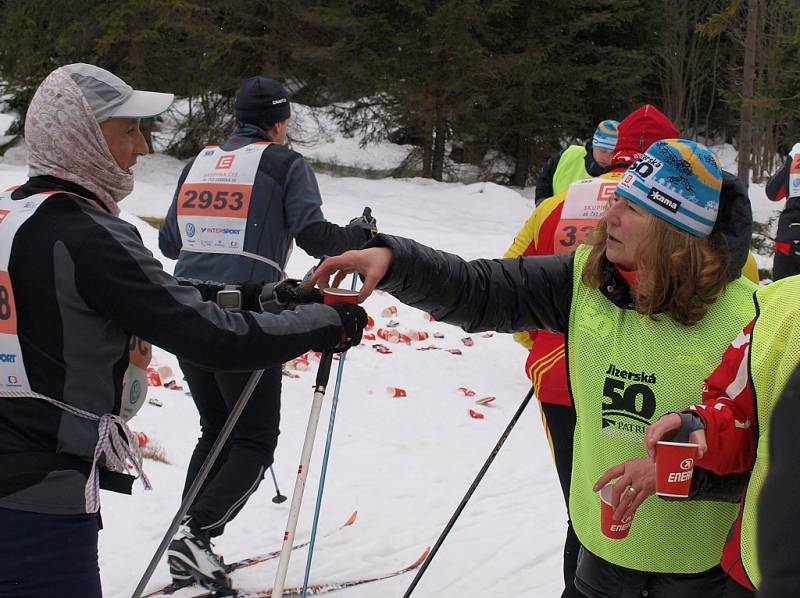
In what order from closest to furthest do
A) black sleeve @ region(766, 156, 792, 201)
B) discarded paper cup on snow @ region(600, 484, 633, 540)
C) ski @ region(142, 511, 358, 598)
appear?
discarded paper cup on snow @ region(600, 484, 633, 540) < ski @ region(142, 511, 358, 598) < black sleeve @ region(766, 156, 792, 201)

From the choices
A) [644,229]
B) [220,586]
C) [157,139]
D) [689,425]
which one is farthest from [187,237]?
[157,139]

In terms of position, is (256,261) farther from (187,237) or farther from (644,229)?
(644,229)

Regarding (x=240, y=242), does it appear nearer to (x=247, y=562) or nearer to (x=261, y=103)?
(x=261, y=103)

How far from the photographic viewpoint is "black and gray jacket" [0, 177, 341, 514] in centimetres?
226

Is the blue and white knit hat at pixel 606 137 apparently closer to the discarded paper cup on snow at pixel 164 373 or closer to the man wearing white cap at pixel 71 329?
the discarded paper cup on snow at pixel 164 373

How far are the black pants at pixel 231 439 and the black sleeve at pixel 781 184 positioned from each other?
4768mm

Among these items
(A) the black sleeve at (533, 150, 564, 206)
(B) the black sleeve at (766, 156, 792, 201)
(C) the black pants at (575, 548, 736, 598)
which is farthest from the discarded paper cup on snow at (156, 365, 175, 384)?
(C) the black pants at (575, 548, 736, 598)

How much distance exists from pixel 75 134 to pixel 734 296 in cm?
178

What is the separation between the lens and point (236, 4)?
63.7ft

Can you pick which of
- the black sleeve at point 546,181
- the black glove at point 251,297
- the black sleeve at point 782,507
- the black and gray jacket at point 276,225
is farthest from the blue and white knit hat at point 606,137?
the black sleeve at point 782,507

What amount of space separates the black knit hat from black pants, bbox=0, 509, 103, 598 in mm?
2507

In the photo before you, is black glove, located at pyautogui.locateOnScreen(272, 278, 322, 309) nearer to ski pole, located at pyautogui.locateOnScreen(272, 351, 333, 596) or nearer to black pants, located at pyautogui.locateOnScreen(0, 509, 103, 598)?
ski pole, located at pyautogui.locateOnScreen(272, 351, 333, 596)

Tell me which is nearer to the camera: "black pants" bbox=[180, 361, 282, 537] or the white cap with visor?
the white cap with visor

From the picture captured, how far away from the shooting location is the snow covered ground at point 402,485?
14.8 feet
